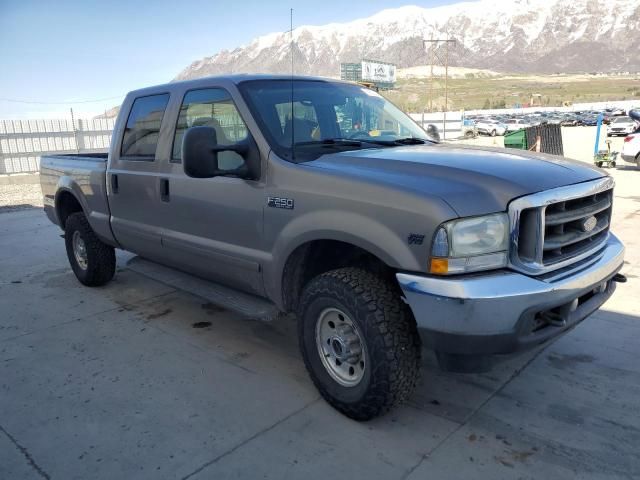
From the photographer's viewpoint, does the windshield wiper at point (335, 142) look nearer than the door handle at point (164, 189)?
Yes

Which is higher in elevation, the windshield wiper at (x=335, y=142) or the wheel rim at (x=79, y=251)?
the windshield wiper at (x=335, y=142)

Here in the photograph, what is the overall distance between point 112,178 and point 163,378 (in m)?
2.02

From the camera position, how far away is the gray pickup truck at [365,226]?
8.26ft

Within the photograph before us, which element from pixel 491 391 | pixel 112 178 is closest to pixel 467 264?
pixel 491 391

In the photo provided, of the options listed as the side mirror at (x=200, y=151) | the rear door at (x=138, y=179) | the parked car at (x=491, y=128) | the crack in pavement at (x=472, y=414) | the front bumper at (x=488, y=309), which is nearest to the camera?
the front bumper at (x=488, y=309)

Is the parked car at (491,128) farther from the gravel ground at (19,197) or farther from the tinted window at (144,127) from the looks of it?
the tinted window at (144,127)

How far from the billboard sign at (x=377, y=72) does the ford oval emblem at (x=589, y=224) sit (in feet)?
191

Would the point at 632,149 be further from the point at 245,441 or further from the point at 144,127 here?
the point at 245,441

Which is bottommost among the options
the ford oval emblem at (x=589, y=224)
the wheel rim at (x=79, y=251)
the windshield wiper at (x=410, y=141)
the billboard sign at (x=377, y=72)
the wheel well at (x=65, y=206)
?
the wheel rim at (x=79, y=251)

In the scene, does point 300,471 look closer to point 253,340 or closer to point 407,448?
point 407,448

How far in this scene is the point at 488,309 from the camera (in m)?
2.43

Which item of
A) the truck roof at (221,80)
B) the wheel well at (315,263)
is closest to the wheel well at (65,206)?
the truck roof at (221,80)

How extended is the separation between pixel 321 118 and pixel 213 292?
1460 millimetres

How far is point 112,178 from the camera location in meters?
4.80
